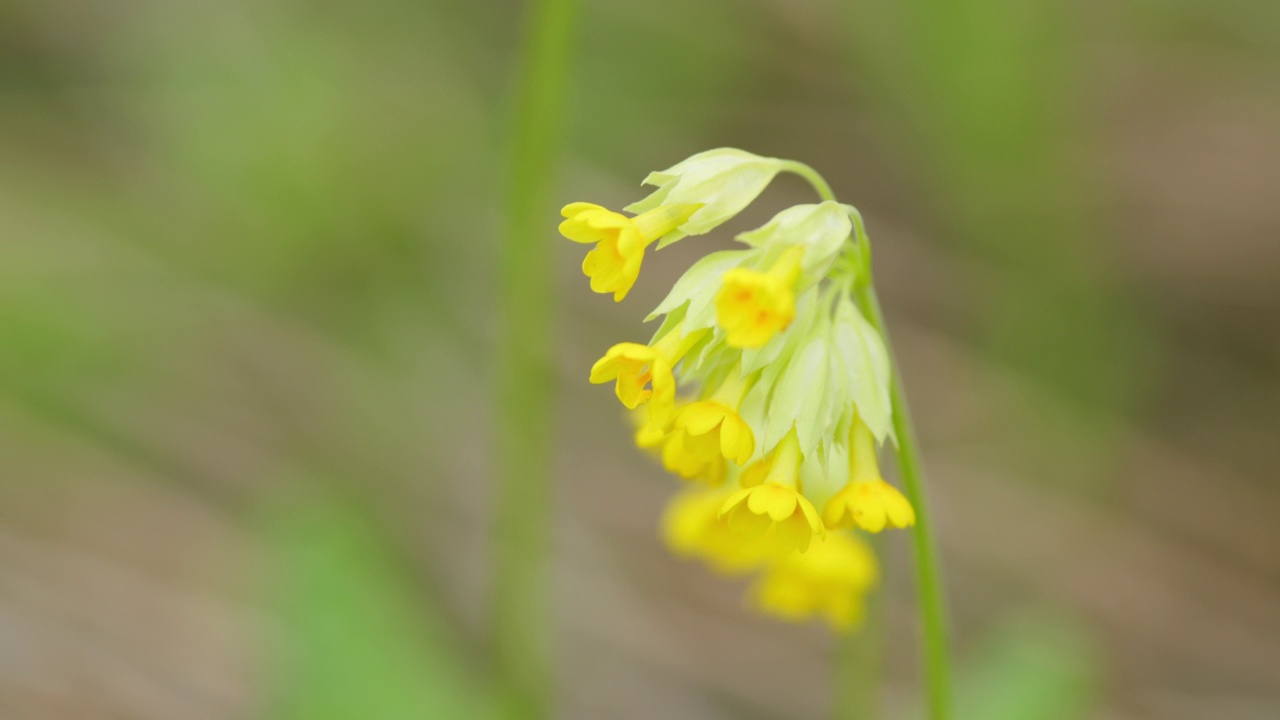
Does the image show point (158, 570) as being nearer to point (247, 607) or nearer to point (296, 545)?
point (247, 607)

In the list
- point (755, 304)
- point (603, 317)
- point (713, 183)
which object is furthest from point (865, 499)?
point (603, 317)

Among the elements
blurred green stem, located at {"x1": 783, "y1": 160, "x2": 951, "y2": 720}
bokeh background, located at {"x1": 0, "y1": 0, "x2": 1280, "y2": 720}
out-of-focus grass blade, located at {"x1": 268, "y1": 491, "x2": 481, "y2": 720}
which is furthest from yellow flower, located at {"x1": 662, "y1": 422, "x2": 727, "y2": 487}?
bokeh background, located at {"x1": 0, "y1": 0, "x2": 1280, "y2": 720}

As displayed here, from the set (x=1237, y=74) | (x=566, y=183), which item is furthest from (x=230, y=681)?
(x=1237, y=74)

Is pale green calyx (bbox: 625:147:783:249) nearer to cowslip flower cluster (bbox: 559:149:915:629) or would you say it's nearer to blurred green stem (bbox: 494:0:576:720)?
cowslip flower cluster (bbox: 559:149:915:629)

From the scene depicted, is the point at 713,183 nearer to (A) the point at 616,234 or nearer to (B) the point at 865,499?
(A) the point at 616,234

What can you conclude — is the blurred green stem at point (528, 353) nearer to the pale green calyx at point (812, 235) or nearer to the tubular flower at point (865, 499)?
the pale green calyx at point (812, 235)
